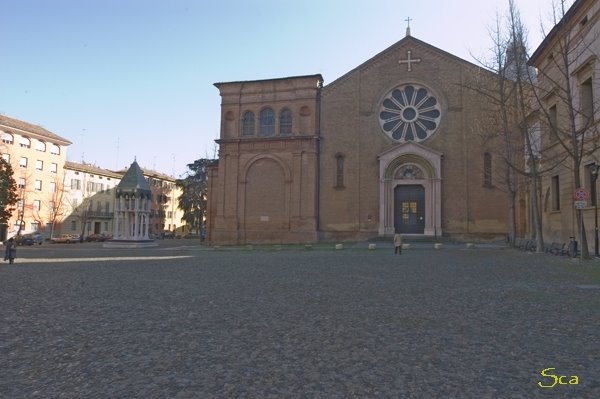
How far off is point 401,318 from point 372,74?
3005 cm

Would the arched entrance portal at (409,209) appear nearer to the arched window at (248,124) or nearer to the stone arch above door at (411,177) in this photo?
the stone arch above door at (411,177)

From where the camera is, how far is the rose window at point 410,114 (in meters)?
33.0

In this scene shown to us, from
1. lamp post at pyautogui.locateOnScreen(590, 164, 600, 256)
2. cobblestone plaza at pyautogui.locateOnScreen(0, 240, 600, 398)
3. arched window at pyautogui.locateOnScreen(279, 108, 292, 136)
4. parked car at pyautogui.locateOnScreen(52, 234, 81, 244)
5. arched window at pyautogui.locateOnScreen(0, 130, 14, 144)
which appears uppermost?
arched window at pyautogui.locateOnScreen(0, 130, 14, 144)

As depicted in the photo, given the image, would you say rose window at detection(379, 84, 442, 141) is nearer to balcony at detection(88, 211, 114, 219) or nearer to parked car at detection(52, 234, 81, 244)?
parked car at detection(52, 234, 81, 244)

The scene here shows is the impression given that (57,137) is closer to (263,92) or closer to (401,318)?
(263,92)

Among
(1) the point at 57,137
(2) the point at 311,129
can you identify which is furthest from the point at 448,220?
(1) the point at 57,137

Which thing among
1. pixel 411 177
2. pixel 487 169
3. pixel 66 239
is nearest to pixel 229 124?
pixel 411 177

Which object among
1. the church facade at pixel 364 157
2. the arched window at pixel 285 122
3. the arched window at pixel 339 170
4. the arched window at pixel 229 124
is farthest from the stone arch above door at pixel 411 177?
the arched window at pixel 229 124

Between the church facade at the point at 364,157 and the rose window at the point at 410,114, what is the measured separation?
0.07 metres

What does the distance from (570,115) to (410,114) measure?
59.1 feet

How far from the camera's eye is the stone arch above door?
3173 cm

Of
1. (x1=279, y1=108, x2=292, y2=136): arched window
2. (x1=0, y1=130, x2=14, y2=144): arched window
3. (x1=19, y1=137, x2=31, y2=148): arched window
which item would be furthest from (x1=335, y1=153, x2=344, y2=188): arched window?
(x1=19, y1=137, x2=31, y2=148): arched window

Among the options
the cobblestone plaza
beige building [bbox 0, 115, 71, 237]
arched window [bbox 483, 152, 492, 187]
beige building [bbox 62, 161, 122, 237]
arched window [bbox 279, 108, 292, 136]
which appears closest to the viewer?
the cobblestone plaza

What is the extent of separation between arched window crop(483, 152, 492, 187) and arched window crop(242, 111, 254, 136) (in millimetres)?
17625
